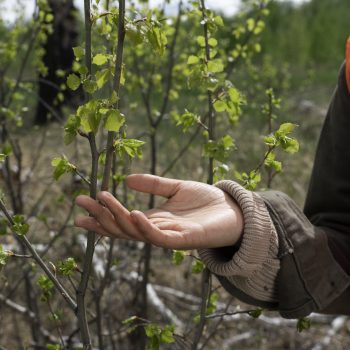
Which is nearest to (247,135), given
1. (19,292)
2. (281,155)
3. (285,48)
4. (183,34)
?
(281,155)

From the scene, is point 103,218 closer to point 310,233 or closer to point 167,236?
→ point 167,236

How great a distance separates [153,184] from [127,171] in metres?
0.62

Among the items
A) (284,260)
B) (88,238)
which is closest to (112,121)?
(88,238)

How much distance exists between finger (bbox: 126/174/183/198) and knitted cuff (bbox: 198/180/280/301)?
142 mm

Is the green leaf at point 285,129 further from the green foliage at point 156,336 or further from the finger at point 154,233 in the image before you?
the green foliage at point 156,336

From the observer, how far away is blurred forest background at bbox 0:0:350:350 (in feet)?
7.97

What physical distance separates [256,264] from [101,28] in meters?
0.65

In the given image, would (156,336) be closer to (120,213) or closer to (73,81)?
(120,213)

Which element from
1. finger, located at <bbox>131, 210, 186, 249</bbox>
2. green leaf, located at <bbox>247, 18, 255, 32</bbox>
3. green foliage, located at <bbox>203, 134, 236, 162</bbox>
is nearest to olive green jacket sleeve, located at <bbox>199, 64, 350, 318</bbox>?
green foliage, located at <bbox>203, 134, 236, 162</bbox>

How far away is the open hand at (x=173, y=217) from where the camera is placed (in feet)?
3.92

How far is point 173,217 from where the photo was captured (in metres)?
1.36

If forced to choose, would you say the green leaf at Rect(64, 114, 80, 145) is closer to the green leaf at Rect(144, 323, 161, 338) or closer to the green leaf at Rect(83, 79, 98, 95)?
the green leaf at Rect(83, 79, 98, 95)

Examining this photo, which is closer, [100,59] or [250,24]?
[100,59]

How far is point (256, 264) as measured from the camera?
1.41m
